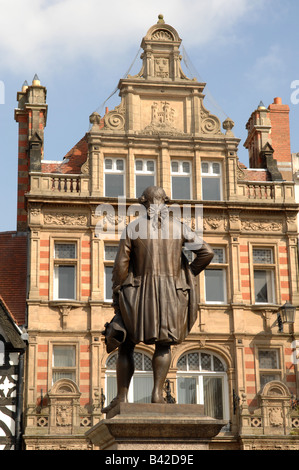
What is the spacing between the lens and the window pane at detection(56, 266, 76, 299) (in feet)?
86.8

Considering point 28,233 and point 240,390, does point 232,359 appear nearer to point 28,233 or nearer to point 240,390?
point 240,390

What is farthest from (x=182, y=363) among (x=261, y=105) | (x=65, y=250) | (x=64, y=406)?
(x=261, y=105)

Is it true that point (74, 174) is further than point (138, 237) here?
Yes

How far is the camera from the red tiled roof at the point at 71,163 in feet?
92.5

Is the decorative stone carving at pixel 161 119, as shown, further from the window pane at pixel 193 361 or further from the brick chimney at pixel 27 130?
the window pane at pixel 193 361

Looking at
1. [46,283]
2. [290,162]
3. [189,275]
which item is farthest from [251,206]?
[189,275]

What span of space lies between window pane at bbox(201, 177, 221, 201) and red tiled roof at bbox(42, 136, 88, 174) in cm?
384

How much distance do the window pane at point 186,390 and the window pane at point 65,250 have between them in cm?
471

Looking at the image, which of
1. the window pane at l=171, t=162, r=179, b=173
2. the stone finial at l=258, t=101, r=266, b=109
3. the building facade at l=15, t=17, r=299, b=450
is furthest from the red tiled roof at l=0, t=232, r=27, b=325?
the stone finial at l=258, t=101, r=266, b=109

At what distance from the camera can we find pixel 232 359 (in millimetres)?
26094

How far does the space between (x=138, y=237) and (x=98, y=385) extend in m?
15.5

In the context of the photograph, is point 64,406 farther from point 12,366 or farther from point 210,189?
point 210,189

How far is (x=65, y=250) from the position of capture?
88.0 feet

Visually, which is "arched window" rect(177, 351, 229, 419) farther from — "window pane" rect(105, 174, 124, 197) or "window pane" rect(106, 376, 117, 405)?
"window pane" rect(105, 174, 124, 197)
